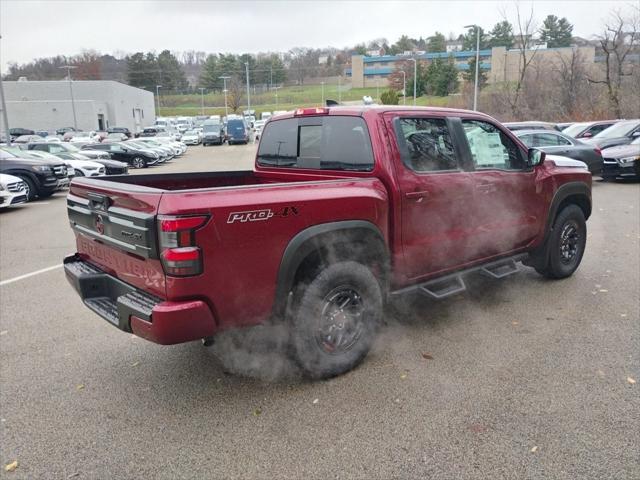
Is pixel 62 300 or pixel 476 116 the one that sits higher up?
pixel 476 116

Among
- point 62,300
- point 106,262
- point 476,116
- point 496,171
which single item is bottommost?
point 62,300

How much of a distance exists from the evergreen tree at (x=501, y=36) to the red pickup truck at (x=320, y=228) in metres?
90.9

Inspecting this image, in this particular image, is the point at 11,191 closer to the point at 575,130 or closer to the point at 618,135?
the point at 618,135

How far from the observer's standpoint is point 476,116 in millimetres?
4699

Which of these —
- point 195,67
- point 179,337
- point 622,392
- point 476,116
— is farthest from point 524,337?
point 195,67

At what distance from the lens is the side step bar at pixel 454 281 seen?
13.8 feet

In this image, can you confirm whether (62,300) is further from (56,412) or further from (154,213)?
(154,213)

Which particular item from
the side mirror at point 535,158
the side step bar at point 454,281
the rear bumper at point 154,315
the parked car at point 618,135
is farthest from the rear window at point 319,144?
the parked car at point 618,135

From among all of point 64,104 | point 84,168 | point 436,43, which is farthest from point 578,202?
point 436,43

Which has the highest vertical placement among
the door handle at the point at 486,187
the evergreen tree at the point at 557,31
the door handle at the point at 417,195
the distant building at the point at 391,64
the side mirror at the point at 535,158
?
the evergreen tree at the point at 557,31

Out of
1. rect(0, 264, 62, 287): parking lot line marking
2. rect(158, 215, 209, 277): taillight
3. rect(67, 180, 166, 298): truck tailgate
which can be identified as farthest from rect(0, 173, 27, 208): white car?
rect(158, 215, 209, 277): taillight

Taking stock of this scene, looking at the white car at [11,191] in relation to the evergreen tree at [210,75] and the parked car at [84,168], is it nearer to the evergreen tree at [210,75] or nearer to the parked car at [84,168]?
the parked car at [84,168]

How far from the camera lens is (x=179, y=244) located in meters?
2.82

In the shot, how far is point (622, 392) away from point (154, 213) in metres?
3.24
